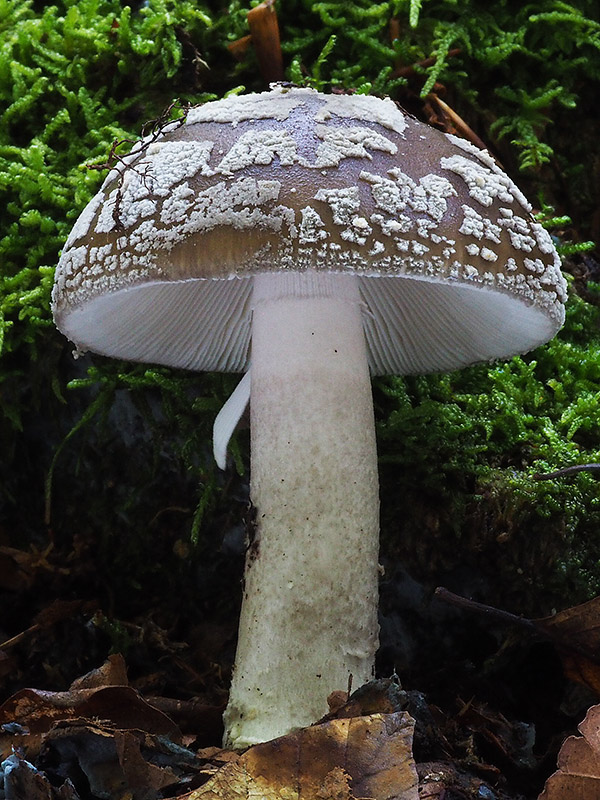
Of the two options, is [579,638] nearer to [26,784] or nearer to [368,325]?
[368,325]

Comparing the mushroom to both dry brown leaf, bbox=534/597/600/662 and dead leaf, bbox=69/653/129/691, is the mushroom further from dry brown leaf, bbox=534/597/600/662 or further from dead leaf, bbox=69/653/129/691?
dry brown leaf, bbox=534/597/600/662

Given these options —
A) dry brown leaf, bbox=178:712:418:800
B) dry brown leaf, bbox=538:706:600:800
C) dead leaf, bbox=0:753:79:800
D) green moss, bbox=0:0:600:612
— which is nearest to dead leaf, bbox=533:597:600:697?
green moss, bbox=0:0:600:612

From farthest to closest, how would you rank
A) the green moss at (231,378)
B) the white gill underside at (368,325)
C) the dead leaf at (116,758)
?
the green moss at (231,378) → the white gill underside at (368,325) → the dead leaf at (116,758)

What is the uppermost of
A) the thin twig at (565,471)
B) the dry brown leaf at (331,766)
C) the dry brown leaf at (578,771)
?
the thin twig at (565,471)

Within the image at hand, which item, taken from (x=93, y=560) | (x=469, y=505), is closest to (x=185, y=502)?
(x=93, y=560)

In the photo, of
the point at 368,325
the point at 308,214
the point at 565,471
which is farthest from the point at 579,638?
the point at 308,214

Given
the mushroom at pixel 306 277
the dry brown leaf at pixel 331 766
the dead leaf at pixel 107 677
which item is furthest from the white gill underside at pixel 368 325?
the dry brown leaf at pixel 331 766

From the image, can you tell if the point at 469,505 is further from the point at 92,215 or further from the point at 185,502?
the point at 92,215

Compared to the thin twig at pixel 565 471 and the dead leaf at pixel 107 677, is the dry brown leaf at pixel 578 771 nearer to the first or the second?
the thin twig at pixel 565 471
